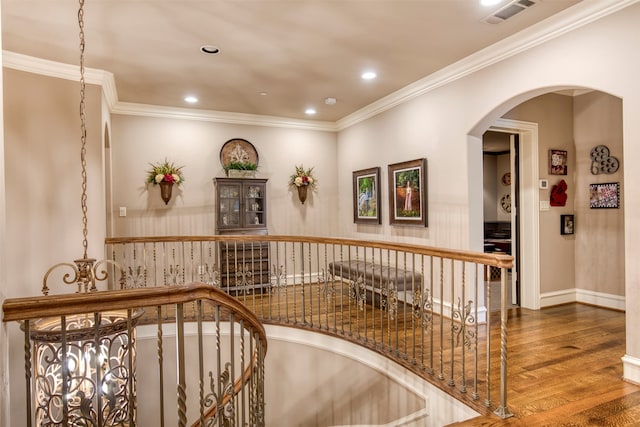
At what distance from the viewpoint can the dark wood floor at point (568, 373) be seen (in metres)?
2.27

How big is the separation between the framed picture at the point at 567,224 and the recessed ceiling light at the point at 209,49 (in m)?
4.65

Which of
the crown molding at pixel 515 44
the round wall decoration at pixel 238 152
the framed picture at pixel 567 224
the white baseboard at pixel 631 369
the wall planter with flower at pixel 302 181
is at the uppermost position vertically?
the crown molding at pixel 515 44

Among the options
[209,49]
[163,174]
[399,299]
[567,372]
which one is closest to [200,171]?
[163,174]

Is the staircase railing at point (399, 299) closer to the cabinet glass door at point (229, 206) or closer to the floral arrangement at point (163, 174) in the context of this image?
the cabinet glass door at point (229, 206)

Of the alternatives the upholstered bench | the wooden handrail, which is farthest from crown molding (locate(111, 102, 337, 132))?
the wooden handrail

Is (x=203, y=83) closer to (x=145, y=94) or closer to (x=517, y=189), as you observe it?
(x=145, y=94)

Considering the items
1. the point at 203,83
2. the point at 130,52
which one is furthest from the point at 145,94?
the point at 130,52

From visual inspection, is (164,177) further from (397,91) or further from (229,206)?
(397,91)

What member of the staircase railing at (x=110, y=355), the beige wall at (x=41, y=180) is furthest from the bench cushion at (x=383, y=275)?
the beige wall at (x=41, y=180)

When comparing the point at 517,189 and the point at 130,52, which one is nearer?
the point at 130,52

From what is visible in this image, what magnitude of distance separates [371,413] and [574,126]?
4.46m

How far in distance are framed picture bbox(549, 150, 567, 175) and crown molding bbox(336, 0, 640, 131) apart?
5.81 feet

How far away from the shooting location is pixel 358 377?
12.2ft

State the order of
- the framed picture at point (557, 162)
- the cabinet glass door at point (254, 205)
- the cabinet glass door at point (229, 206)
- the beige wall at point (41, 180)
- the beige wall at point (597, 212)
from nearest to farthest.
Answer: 1. the beige wall at point (41, 180)
2. the beige wall at point (597, 212)
3. the framed picture at point (557, 162)
4. the cabinet glass door at point (229, 206)
5. the cabinet glass door at point (254, 205)
